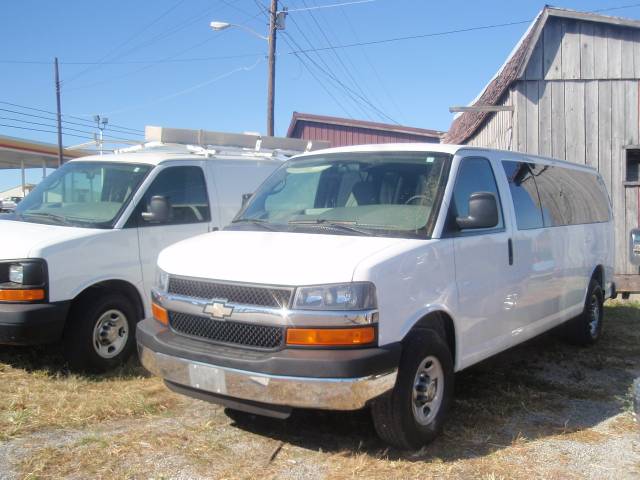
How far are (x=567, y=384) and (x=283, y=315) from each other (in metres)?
3.35

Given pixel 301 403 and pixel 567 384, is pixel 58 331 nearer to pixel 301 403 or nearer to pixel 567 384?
pixel 301 403

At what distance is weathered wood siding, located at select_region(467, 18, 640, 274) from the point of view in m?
10.2

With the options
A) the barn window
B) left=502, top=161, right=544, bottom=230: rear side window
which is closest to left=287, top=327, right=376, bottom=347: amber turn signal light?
left=502, top=161, right=544, bottom=230: rear side window

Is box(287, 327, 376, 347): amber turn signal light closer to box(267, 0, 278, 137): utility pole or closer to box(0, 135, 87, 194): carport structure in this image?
box(267, 0, 278, 137): utility pole

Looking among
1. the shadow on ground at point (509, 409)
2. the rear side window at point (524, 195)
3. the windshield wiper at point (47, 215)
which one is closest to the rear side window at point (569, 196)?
the rear side window at point (524, 195)

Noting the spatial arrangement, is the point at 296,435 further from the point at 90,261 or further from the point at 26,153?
the point at 26,153

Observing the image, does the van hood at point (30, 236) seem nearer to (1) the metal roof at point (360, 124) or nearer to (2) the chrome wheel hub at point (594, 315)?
(2) the chrome wheel hub at point (594, 315)

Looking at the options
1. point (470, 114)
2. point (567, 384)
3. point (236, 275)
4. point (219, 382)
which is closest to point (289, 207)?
point (236, 275)

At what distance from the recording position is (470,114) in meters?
13.8

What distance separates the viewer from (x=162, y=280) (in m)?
4.32

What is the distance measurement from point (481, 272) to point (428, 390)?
→ 3.30ft

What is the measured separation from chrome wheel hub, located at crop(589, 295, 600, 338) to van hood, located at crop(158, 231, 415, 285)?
13.0 feet

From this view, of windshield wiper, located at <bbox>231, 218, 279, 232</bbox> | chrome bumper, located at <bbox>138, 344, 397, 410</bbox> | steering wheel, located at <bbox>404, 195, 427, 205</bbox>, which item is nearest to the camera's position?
chrome bumper, located at <bbox>138, 344, 397, 410</bbox>

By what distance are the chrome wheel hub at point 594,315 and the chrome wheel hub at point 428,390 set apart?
11.7 ft
